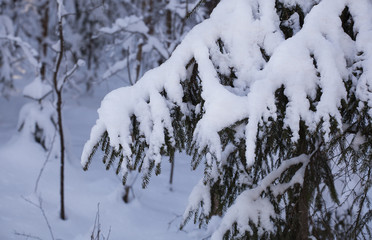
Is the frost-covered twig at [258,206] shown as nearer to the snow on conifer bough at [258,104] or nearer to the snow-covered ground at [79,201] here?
the snow on conifer bough at [258,104]

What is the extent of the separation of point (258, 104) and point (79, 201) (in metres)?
5.31

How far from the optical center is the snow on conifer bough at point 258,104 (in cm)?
194

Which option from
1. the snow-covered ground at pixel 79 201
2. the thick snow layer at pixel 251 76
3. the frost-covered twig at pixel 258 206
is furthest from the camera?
the snow-covered ground at pixel 79 201

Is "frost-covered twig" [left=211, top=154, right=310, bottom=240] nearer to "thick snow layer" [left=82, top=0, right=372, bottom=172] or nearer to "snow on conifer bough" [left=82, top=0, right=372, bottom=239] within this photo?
"snow on conifer bough" [left=82, top=0, right=372, bottom=239]

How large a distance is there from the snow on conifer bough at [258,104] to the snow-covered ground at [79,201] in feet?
6.81

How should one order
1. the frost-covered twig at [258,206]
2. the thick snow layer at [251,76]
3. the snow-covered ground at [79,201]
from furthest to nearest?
the snow-covered ground at [79,201] → the frost-covered twig at [258,206] → the thick snow layer at [251,76]

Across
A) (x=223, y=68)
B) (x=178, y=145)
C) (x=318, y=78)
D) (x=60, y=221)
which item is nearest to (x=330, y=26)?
(x=318, y=78)

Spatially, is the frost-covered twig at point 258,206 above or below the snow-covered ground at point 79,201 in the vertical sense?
below

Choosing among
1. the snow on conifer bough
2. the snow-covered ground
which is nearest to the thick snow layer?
the snow on conifer bough

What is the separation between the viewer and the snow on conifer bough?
6.37 ft

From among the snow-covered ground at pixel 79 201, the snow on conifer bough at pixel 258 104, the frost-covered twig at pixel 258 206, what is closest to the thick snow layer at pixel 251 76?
the snow on conifer bough at pixel 258 104

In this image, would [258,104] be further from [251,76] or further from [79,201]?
[79,201]

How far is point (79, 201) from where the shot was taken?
6.43 metres

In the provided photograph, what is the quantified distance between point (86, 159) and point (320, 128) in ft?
4.64
